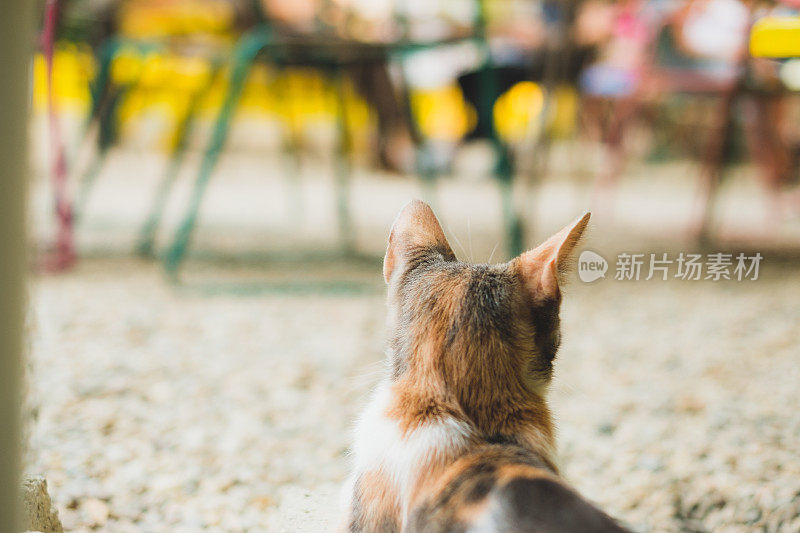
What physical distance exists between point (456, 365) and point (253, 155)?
8.17m

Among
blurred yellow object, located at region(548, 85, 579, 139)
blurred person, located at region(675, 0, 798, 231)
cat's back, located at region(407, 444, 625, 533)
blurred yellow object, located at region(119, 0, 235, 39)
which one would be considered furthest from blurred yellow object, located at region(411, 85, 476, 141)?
cat's back, located at region(407, 444, 625, 533)

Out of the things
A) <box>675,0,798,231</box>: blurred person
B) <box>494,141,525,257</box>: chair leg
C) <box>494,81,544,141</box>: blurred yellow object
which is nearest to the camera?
<box>494,141,525,257</box>: chair leg

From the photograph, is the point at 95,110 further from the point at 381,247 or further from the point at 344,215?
the point at 381,247

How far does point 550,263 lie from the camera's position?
959 mm

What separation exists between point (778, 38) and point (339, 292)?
6.28ft

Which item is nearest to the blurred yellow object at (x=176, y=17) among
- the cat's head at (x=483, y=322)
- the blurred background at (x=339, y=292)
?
the blurred background at (x=339, y=292)

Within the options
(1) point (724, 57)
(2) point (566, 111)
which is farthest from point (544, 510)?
(2) point (566, 111)

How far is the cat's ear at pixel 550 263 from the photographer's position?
0.96 metres

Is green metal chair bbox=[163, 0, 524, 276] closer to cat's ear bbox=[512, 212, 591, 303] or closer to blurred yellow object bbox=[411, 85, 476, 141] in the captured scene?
cat's ear bbox=[512, 212, 591, 303]

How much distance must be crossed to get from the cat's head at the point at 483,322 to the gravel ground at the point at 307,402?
0.97ft

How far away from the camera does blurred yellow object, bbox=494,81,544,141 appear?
7.00 metres

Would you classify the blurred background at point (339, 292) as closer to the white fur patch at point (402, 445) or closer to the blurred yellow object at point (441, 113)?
the white fur patch at point (402, 445)

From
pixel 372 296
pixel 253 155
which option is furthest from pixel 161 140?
pixel 372 296

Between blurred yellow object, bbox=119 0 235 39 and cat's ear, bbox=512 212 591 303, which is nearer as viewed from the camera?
cat's ear, bbox=512 212 591 303
